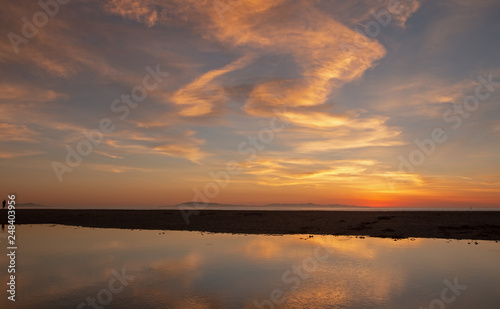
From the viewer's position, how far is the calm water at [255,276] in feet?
51.7

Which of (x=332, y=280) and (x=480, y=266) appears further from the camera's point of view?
(x=480, y=266)

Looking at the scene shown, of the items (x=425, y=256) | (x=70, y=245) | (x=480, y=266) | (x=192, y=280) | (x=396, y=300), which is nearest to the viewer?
(x=396, y=300)

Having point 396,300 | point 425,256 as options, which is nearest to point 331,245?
point 425,256

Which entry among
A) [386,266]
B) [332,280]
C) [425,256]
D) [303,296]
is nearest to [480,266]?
[425,256]

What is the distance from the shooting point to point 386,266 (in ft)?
79.4

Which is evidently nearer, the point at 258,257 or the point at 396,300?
the point at 396,300

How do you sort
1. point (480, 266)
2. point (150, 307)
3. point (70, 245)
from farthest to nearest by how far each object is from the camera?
point (70, 245) < point (480, 266) < point (150, 307)

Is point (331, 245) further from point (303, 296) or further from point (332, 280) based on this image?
point (303, 296)

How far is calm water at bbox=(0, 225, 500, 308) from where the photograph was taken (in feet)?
51.7

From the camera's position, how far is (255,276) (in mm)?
21109

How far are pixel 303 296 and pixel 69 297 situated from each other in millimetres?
11264

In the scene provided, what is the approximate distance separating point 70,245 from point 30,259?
28.4 feet

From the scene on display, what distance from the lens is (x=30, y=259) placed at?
26562 mm

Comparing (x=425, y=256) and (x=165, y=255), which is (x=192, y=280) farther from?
(x=425, y=256)
